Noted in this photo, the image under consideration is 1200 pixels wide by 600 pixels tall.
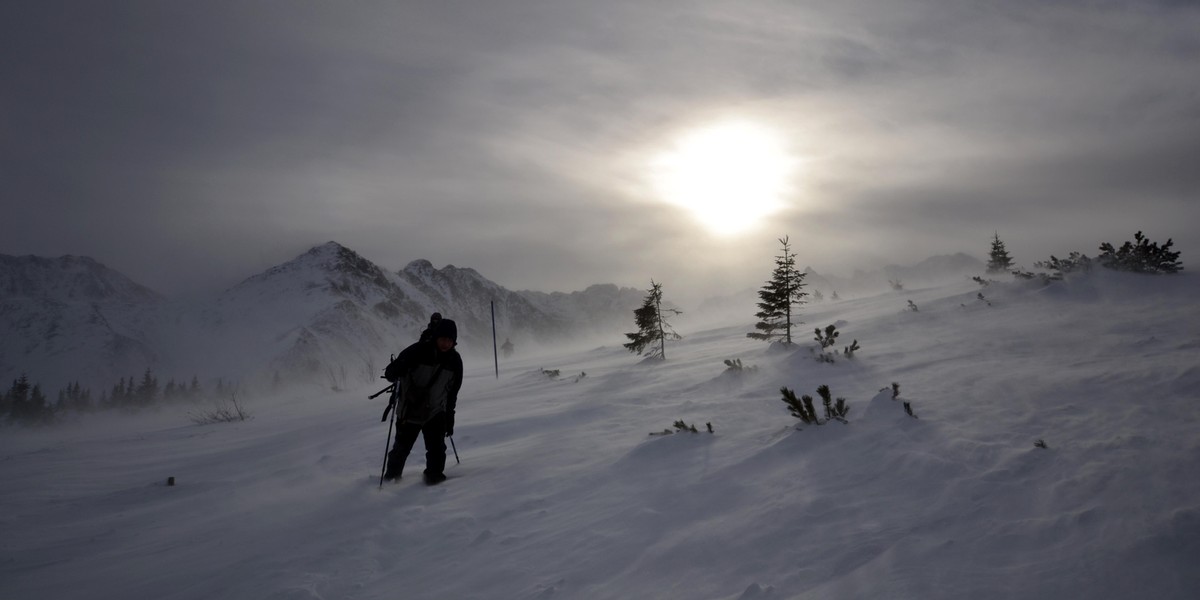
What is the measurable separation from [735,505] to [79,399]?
162m

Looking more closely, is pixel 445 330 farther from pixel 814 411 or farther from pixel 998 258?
pixel 998 258

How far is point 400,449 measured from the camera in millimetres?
6336

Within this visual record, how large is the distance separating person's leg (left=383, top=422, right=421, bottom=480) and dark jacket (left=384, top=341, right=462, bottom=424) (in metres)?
0.13

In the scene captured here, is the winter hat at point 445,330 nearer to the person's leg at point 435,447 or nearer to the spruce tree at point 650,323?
the person's leg at point 435,447

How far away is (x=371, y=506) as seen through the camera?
5.10m

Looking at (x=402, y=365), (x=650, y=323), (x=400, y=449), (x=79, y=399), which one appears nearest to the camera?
(x=400, y=449)

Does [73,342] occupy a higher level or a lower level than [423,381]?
higher

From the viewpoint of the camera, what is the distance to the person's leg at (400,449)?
6.25 metres

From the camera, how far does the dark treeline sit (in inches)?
3745

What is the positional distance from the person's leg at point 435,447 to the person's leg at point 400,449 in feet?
0.55

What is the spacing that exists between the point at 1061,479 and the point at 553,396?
33.6 feet

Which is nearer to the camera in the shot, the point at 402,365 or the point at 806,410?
the point at 806,410

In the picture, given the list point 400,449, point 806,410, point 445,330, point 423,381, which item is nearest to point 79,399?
point 400,449

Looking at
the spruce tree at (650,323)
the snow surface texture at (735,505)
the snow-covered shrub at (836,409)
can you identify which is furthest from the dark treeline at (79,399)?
the snow-covered shrub at (836,409)
